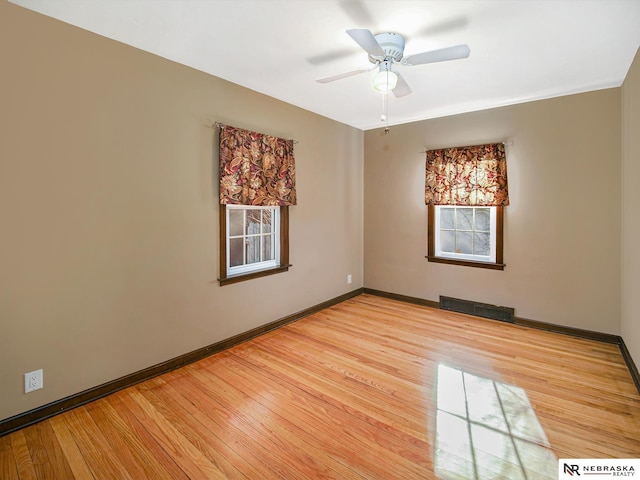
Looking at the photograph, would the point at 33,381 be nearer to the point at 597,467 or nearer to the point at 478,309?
the point at 597,467

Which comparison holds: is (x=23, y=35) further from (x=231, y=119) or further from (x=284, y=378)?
(x=284, y=378)

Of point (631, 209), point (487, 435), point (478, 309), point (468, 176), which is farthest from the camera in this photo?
point (478, 309)

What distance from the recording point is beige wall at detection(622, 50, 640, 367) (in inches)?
107

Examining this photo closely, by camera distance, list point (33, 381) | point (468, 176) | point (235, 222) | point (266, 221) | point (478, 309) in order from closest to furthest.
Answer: point (33, 381)
point (235, 222)
point (266, 221)
point (468, 176)
point (478, 309)

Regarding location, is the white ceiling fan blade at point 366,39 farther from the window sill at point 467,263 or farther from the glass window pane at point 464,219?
the window sill at point 467,263

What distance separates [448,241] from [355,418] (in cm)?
306

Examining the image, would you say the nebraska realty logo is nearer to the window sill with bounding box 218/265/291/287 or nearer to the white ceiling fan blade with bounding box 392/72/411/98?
the white ceiling fan blade with bounding box 392/72/411/98

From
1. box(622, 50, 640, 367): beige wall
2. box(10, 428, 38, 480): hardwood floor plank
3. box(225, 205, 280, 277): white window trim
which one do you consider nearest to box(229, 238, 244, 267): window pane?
box(225, 205, 280, 277): white window trim

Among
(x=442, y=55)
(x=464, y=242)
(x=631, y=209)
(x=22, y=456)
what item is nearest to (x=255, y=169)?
(x=442, y=55)

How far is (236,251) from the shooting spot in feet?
11.8

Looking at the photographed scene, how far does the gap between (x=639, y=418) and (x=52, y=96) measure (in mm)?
4472

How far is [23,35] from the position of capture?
2098mm

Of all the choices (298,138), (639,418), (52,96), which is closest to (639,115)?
(639,418)

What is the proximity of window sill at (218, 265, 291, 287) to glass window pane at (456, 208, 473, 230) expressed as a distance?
2389mm
